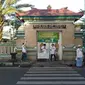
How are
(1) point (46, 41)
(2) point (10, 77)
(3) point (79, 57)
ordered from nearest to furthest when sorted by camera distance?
(2) point (10, 77)
(3) point (79, 57)
(1) point (46, 41)

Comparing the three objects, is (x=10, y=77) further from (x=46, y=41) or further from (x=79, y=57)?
(x=46, y=41)

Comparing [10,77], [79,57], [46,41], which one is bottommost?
[10,77]

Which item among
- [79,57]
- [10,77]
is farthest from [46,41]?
[10,77]

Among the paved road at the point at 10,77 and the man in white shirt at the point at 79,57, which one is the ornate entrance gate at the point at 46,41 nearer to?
the man in white shirt at the point at 79,57

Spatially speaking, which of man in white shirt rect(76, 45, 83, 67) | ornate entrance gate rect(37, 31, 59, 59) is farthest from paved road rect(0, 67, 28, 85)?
ornate entrance gate rect(37, 31, 59, 59)

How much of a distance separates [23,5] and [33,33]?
17.7ft

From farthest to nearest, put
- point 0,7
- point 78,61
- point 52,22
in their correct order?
1. point 0,7
2. point 52,22
3. point 78,61

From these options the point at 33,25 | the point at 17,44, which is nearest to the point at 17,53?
the point at 17,44

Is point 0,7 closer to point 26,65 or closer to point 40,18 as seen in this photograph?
point 40,18

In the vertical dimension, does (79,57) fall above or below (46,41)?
below

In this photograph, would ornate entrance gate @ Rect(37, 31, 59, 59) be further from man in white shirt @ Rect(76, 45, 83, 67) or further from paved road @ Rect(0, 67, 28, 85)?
paved road @ Rect(0, 67, 28, 85)

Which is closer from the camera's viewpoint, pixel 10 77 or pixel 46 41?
pixel 10 77

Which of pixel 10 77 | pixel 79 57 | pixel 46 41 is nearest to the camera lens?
pixel 10 77

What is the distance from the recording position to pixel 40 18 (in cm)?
3133
